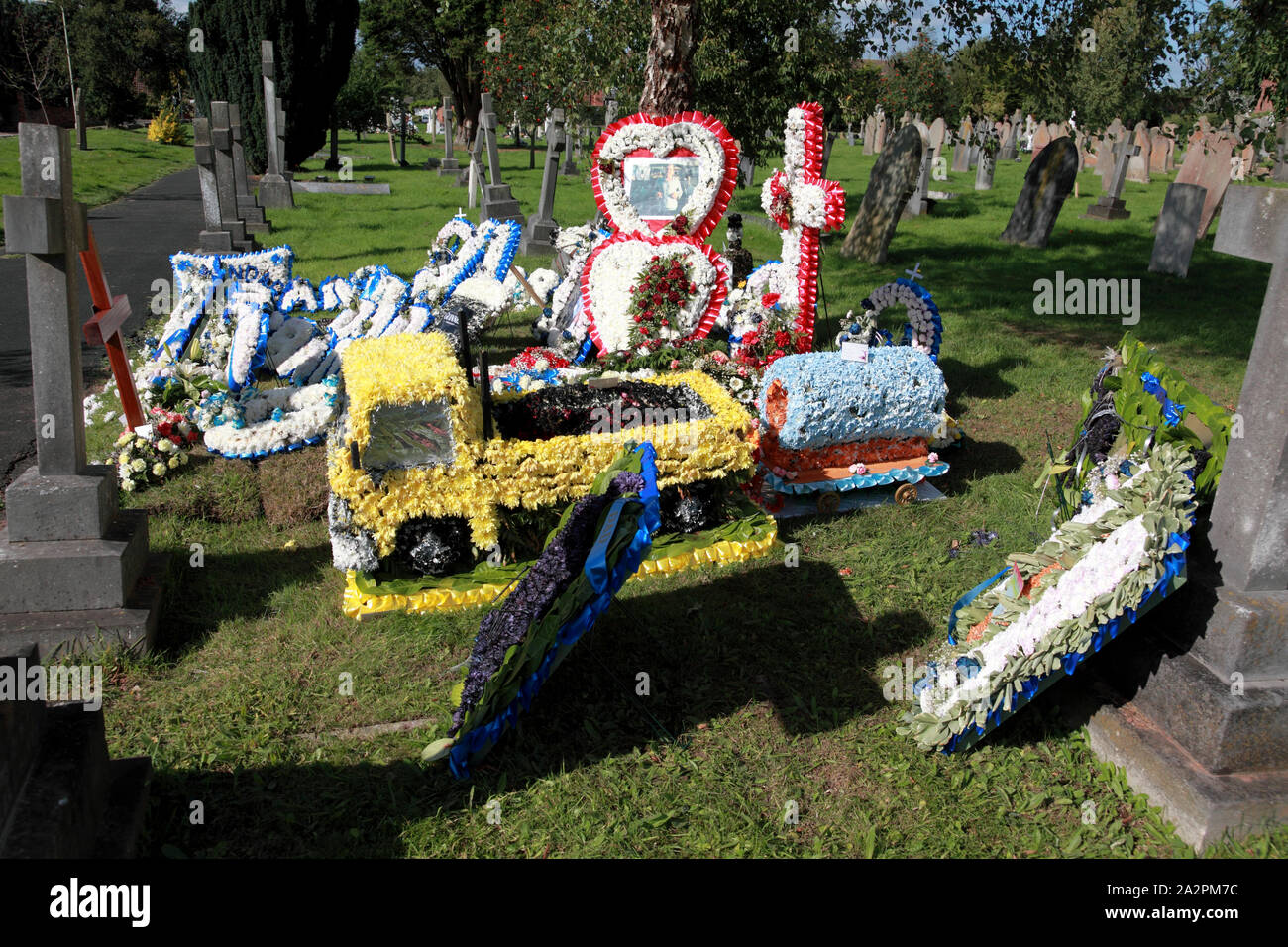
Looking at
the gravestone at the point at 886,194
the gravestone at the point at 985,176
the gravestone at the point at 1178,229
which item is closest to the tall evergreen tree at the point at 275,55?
the gravestone at the point at 886,194

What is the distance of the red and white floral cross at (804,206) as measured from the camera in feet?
26.8

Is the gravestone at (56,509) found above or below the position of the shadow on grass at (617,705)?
above

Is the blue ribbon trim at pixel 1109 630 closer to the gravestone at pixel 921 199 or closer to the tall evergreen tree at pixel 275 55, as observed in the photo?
→ the gravestone at pixel 921 199

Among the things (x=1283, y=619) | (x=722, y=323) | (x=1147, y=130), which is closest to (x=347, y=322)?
(x=722, y=323)

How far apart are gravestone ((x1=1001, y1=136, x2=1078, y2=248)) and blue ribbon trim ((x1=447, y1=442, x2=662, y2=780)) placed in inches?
509

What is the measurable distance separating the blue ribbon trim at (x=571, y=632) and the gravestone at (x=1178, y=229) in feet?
41.8

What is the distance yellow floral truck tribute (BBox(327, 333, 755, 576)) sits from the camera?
486cm

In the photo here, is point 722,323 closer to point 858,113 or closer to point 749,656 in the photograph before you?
point 749,656

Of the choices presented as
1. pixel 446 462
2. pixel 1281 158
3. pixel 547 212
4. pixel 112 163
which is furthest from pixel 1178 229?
pixel 112 163

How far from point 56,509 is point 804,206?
617cm

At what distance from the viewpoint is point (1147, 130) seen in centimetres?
2858

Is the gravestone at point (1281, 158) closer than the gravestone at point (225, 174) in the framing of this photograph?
Yes

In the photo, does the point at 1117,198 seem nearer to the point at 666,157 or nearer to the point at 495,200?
the point at 495,200
